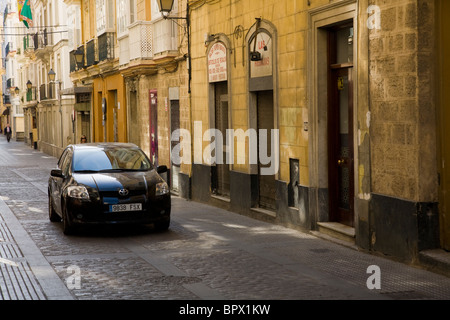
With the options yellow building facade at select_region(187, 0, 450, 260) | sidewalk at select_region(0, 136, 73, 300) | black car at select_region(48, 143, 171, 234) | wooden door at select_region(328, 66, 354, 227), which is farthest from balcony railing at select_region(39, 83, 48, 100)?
wooden door at select_region(328, 66, 354, 227)

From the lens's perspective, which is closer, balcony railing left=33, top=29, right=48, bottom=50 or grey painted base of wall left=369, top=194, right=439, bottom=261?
→ grey painted base of wall left=369, top=194, right=439, bottom=261

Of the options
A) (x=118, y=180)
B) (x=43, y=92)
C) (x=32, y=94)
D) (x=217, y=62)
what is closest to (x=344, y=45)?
(x=118, y=180)

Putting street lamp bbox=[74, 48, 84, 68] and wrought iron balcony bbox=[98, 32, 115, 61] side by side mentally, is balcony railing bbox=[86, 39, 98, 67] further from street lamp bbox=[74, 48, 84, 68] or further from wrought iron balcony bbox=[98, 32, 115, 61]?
wrought iron balcony bbox=[98, 32, 115, 61]

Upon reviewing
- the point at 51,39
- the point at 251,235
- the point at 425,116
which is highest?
the point at 51,39

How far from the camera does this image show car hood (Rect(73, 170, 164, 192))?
12.7 m

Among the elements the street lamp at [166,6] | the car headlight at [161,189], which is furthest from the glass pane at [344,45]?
the street lamp at [166,6]

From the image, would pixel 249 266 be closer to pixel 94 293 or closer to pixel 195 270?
pixel 195 270

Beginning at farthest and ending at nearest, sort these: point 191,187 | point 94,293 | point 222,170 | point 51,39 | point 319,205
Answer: point 51,39 → point 191,187 → point 222,170 → point 319,205 → point 94,293

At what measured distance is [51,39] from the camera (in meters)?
45.7

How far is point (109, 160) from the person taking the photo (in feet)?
45.4
